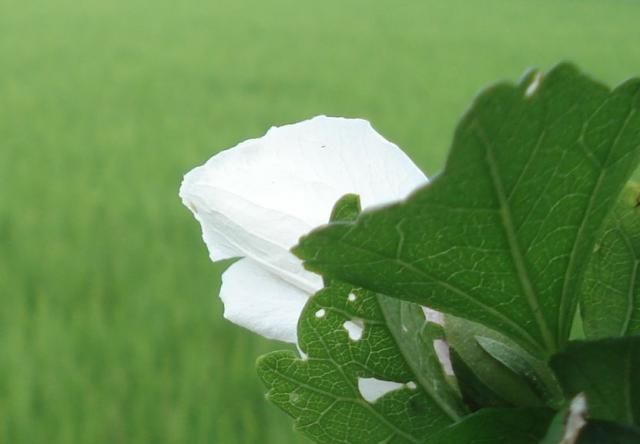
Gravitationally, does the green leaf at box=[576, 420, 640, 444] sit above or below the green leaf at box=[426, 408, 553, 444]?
above

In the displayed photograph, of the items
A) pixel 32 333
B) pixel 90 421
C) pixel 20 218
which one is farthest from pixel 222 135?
pixel 90 421

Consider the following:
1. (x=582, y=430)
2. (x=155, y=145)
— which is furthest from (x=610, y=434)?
(x=155, y=145)

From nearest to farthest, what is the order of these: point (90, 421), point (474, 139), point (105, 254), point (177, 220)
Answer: point (474, 139)
point (90, 421)
point (105, 254)
point (177, 220)

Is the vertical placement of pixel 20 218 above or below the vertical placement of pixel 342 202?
below

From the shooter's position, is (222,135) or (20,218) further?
(222,135)

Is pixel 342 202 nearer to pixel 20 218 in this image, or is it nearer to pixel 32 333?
pixel 32 333

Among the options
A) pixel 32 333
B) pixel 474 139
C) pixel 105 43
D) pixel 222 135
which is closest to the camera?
pixel 474 139

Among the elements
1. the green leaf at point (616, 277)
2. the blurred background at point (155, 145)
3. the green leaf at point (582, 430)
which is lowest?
the blurred background at point (155, 145)
